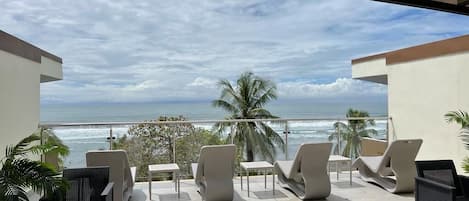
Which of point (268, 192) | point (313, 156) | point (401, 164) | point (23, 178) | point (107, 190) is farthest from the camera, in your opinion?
point (268, 192)

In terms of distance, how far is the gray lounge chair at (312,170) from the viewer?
5.41 meters

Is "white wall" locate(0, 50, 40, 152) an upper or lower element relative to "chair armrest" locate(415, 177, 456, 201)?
upper

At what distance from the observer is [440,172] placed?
4.07m

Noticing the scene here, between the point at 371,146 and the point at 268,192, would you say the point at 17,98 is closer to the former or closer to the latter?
the point at 268,192

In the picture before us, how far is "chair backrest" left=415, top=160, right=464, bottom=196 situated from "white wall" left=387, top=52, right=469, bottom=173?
2.93m

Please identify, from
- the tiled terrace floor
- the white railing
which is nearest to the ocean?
the white railing

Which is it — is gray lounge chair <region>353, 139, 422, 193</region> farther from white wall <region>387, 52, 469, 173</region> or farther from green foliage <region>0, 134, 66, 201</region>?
green foliage <region>0, 134, 66, 201</region>

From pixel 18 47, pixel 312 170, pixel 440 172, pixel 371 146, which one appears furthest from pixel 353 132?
pixel 18 47

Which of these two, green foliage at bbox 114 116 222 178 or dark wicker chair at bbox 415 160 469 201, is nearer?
dark wicker chair at bbox 415 160 469 201

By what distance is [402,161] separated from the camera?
583 centimetres

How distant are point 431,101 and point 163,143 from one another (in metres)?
5.07

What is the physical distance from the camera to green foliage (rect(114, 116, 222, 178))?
6.76 meters

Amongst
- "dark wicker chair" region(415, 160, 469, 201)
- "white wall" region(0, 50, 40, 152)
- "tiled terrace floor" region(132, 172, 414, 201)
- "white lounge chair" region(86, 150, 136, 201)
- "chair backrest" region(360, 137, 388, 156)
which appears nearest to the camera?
"dark wicker chair" region(415, 160, 469, 201)

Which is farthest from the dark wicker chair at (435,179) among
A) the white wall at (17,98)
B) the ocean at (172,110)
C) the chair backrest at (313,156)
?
the ocean at (172,110)
